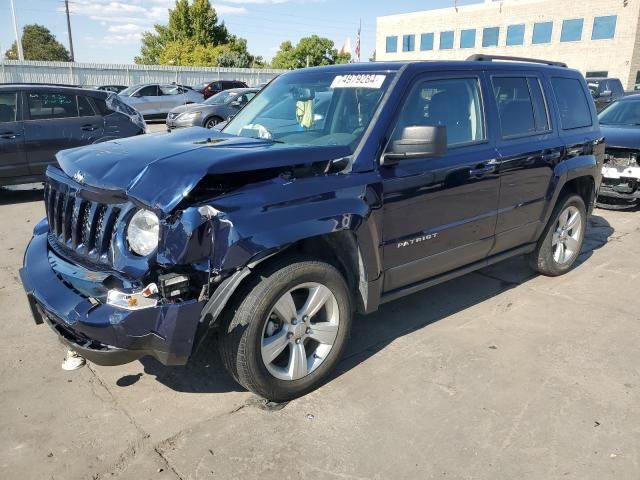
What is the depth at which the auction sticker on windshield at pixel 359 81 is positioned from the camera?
339cm

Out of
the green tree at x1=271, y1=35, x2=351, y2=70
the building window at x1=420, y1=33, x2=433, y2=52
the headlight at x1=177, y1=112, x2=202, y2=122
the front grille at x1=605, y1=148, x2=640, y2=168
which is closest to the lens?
the front grille at x1=605, y1=148, x2=640, y2=168

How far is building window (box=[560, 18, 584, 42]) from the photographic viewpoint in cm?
3944

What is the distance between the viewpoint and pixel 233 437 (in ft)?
8.95

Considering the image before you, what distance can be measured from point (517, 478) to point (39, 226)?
3.25 meters

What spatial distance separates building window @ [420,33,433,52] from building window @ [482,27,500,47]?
5616mm

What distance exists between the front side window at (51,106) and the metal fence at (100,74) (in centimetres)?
2136

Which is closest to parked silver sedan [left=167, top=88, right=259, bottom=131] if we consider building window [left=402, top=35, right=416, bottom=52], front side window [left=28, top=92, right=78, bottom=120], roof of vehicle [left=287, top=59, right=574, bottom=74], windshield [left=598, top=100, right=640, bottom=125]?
front side window [left=28, top=92, right=78, bottom=120]

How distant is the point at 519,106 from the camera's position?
13.7 feet

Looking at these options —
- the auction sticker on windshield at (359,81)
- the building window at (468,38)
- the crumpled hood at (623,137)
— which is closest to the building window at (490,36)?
the building window at (468,38)

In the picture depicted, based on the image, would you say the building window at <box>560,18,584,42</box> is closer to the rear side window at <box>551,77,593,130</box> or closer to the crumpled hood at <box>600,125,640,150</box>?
the crumpled hood at <box>600,125,640,150</box>

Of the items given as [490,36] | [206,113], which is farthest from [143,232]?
[490,36]

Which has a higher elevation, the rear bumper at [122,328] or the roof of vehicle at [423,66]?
→ the roof of vehicle at [423,66]

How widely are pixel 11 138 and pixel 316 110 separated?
6.08 meters

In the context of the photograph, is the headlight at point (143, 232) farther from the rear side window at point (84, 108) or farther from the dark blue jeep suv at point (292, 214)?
the rear side window at point (84, 108)
